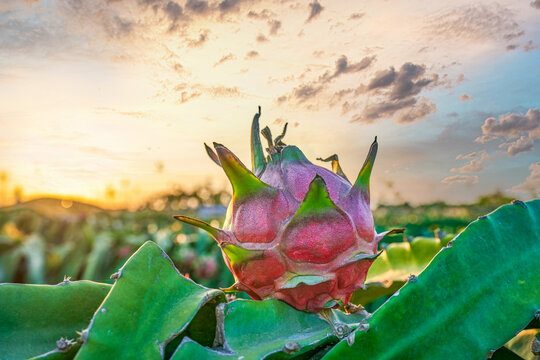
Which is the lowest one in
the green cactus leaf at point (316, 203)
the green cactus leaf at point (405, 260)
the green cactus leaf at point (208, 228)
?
the green cactus leaf at point (405, 260)

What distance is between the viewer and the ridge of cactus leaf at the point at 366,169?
0.76 m

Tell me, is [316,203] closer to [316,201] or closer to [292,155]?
[316,201]

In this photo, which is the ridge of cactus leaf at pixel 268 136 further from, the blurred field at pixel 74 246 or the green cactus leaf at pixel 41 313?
the blurred field at pixel 74 246

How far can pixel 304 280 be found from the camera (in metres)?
0.69

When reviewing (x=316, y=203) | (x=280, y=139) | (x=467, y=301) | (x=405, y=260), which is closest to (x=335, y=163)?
(x=280, y=139)

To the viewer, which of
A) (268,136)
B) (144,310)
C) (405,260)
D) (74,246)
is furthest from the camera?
(74,246)

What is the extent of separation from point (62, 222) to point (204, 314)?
437 cm

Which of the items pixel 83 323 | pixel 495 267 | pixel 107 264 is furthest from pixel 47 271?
pixel 495 267

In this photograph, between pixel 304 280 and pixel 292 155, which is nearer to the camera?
pixel 304 280

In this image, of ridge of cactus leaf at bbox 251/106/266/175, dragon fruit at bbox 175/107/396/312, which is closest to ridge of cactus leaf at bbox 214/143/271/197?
dragon fruit at bbox 175/107/396/312

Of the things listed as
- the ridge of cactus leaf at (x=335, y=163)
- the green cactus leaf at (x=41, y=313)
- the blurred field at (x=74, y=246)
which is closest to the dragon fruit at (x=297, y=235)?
the ridge of cactus leaf at (x=335, y=163)

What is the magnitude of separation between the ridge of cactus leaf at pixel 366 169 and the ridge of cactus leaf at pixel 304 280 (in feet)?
0.56

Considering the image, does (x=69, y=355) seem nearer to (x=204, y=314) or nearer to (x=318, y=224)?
(x=204, y=314)

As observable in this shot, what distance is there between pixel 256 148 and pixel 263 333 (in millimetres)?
343
